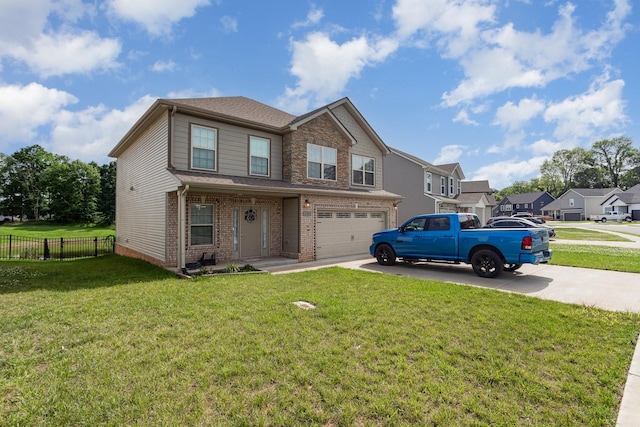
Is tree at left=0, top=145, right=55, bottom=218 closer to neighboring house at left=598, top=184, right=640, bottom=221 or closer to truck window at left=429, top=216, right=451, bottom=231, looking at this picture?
truck window at left=429, top=216, right=451, bottom=231

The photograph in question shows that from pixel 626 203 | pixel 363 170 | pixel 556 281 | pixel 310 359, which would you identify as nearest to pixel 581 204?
pixel 626 203

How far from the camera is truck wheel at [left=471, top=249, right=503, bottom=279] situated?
27.8ft

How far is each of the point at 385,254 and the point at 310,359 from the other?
7.86m

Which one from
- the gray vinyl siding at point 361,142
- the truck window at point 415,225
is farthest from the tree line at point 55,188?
the truck window at point 415,225

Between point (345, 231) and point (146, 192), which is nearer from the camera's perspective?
point (146, 192)

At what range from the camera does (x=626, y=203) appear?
49469 millimetres

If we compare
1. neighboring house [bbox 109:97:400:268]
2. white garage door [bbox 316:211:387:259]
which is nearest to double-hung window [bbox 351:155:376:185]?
neighboring house [bbox 109:97:400:268]

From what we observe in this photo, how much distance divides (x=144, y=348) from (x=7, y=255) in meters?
17.3

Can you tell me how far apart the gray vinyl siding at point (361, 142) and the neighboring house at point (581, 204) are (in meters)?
61.8

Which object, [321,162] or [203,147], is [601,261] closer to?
[321,162]

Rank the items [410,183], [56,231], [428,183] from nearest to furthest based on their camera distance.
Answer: [410,183], [428,183], [56,231]

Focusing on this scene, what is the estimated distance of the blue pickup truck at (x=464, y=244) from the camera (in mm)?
8102

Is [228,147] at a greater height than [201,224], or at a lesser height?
greater

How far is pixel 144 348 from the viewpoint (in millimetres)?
3932
